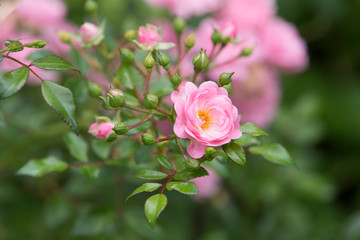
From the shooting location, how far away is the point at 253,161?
1.12m

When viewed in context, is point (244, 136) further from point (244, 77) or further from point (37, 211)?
point (37, 211)

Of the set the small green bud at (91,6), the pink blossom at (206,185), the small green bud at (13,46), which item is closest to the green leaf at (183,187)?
the small green bud at (13,46)

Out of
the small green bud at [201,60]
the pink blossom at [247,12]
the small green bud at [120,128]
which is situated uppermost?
the small green bud at [201,60]

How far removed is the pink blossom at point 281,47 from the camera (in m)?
1.03

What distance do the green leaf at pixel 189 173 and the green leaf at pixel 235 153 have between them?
0.03m

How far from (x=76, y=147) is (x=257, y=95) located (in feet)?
1.77

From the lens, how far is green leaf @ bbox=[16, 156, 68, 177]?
578 mm

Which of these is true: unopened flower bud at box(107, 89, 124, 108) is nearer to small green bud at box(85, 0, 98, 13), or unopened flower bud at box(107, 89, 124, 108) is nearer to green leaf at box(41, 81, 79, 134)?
green leaf at box(41, 81, 79, 134)

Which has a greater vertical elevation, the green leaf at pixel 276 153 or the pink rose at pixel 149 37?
the pink rose at pixel 149 37

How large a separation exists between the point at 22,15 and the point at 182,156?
1.93 feet

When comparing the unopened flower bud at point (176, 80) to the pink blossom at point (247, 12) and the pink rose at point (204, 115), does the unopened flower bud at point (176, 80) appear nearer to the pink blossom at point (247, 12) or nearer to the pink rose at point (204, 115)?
the pink rose at point (204, 115)

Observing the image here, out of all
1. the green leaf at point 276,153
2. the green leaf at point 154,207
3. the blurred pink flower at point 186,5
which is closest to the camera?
the green leaf at point 154,207

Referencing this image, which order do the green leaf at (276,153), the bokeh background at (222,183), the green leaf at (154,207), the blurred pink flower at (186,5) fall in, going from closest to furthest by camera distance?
the green leaf at (154,207)
the green leaf at (276,153)
the bokeh background at (222,183)
the blurred pink flower at (186,5)

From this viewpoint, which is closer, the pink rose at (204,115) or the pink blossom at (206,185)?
the pink rose at (204,115)
